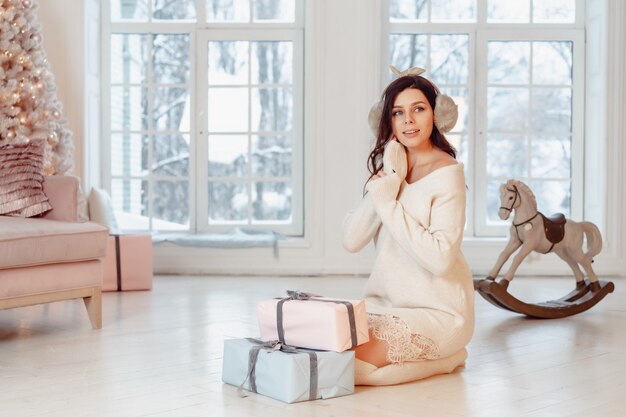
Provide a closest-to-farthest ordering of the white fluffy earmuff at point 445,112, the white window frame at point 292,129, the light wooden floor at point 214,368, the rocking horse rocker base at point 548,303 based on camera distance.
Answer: the light wooden floor at point 214,368 → the white fluffy earmuff at point 445,112 → the rocking horse rocker base at point 548,303 → the white window frame at point 292,129

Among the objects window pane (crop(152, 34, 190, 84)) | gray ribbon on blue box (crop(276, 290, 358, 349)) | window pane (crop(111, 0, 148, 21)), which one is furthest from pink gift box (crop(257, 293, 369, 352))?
window pane (crop(111, 0, 148, 21))

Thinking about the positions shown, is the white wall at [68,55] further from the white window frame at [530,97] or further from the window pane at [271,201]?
the white window frame at [530,97]

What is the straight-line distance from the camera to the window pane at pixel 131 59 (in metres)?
6.55

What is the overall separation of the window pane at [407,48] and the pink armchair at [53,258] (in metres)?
3.30

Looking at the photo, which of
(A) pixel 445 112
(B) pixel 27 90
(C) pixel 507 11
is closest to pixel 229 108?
(B) pixel 27 90

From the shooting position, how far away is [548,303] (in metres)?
4.30

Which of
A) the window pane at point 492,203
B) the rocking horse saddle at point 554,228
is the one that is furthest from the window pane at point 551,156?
the rocking horse saddle at point 554,228

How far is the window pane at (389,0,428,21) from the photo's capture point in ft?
21.5

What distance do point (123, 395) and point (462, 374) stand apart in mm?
1092

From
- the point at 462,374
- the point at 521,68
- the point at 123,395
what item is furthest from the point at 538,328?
the point at 521,68

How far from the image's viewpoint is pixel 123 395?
256cm

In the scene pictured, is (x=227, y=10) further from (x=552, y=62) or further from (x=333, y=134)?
(x=552, y=62)

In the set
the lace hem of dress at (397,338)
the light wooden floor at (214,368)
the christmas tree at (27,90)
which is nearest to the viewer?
the light wooden floor at (214,368)

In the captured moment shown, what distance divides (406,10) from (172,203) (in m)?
2.28
